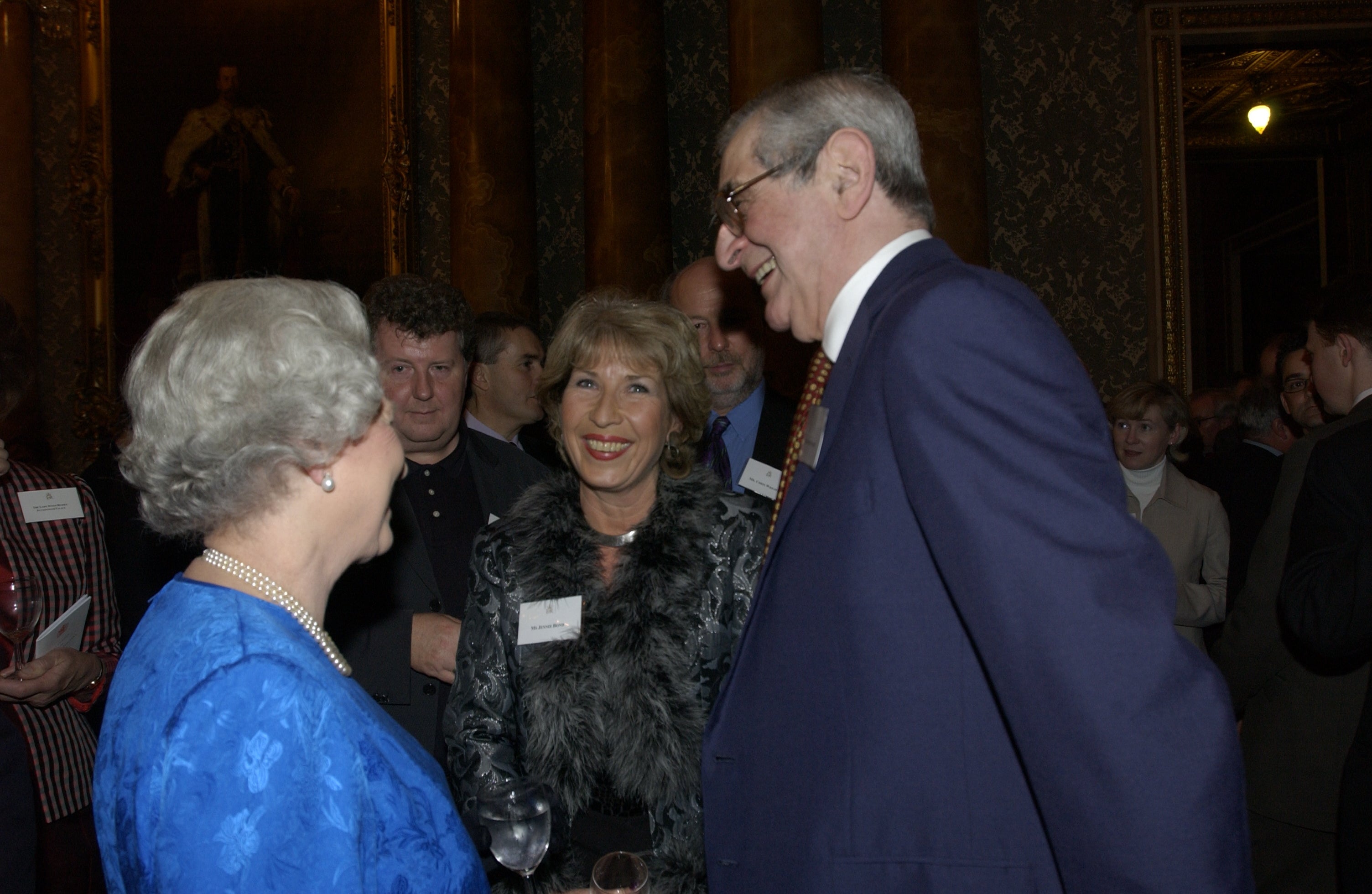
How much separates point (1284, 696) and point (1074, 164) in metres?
4.98

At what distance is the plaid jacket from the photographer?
2537 mm

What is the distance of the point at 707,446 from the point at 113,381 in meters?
5.60

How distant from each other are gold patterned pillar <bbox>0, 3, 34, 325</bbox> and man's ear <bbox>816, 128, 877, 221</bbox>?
738 centimetres

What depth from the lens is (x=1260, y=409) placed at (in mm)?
4613

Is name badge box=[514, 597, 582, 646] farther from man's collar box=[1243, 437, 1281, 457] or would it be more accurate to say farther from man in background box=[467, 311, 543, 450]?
man's collar box=[1243, 437, 1281, 457]

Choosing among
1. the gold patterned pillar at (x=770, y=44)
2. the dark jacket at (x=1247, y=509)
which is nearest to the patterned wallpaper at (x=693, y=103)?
the gold patterned pillar at (x=770, y=44)

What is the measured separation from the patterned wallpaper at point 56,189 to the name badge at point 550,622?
21.6 ft

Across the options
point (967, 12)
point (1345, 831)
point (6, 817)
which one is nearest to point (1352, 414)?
point (1345, 831)

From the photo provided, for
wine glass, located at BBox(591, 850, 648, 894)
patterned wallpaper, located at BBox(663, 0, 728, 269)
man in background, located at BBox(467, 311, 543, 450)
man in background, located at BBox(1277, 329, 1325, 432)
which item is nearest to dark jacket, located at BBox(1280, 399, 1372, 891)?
wine glass, located at BBox(591, 850, 648, 894)

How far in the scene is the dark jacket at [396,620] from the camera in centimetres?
257

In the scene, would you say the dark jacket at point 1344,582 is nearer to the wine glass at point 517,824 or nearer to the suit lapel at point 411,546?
the wine glass at point 517,824

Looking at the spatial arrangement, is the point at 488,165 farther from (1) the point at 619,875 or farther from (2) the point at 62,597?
(1) the point at 619,875

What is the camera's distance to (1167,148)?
675 cm

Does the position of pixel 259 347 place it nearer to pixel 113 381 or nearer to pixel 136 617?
pixel 136 617
